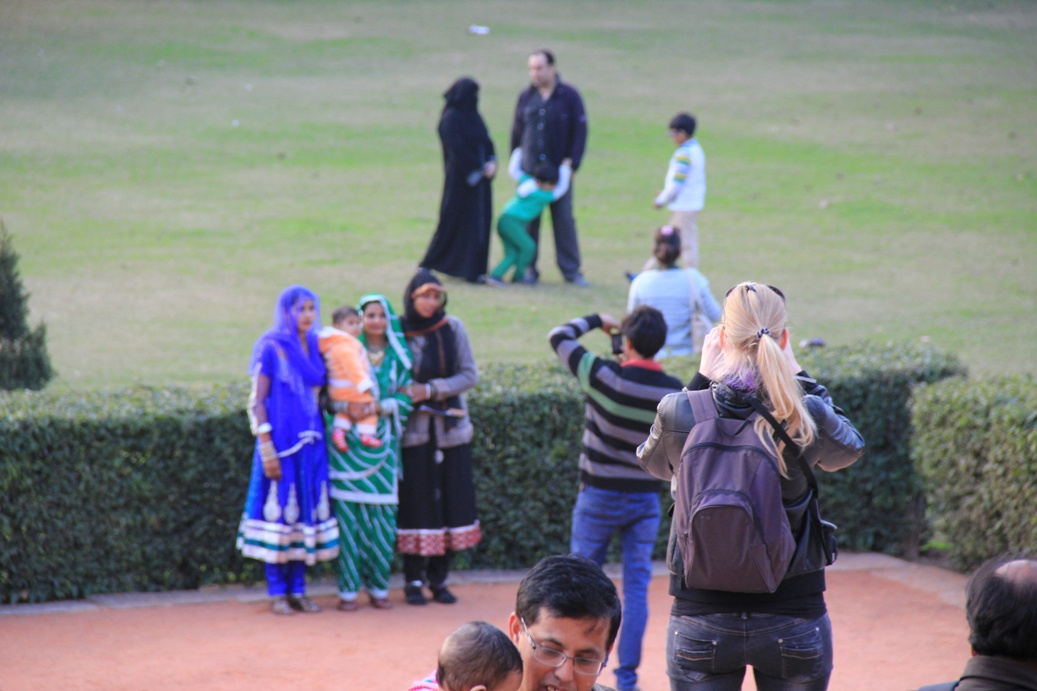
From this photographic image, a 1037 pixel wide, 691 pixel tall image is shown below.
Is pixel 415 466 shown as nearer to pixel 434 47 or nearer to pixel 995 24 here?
pixel 434 47

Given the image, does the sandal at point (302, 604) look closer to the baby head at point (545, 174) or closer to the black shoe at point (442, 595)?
the black shoe at point (442, 595)

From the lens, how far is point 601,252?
16297 mm

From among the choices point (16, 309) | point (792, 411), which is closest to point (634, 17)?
point (16, 309)

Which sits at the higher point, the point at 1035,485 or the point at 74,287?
the point at 74,287

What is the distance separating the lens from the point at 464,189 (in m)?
13.4

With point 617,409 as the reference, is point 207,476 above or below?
below

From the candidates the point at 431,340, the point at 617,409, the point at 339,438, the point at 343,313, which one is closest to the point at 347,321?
the point at 343,313

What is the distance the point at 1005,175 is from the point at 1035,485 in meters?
17.1

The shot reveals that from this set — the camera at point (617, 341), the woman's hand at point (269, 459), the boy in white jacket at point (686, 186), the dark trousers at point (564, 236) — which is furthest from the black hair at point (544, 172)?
the camera at point (617, 341)

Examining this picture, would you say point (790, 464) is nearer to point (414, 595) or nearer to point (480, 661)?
point (480, 661)

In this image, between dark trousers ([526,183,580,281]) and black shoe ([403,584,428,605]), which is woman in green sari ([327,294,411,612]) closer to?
black shoe ([403,584,428,605])

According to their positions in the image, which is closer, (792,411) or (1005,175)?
(792,411)

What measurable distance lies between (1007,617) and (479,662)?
1184 millimetres

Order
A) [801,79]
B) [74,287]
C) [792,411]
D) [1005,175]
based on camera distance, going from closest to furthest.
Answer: [792,411] < [74,287] < [1005,175] < [801,79]
